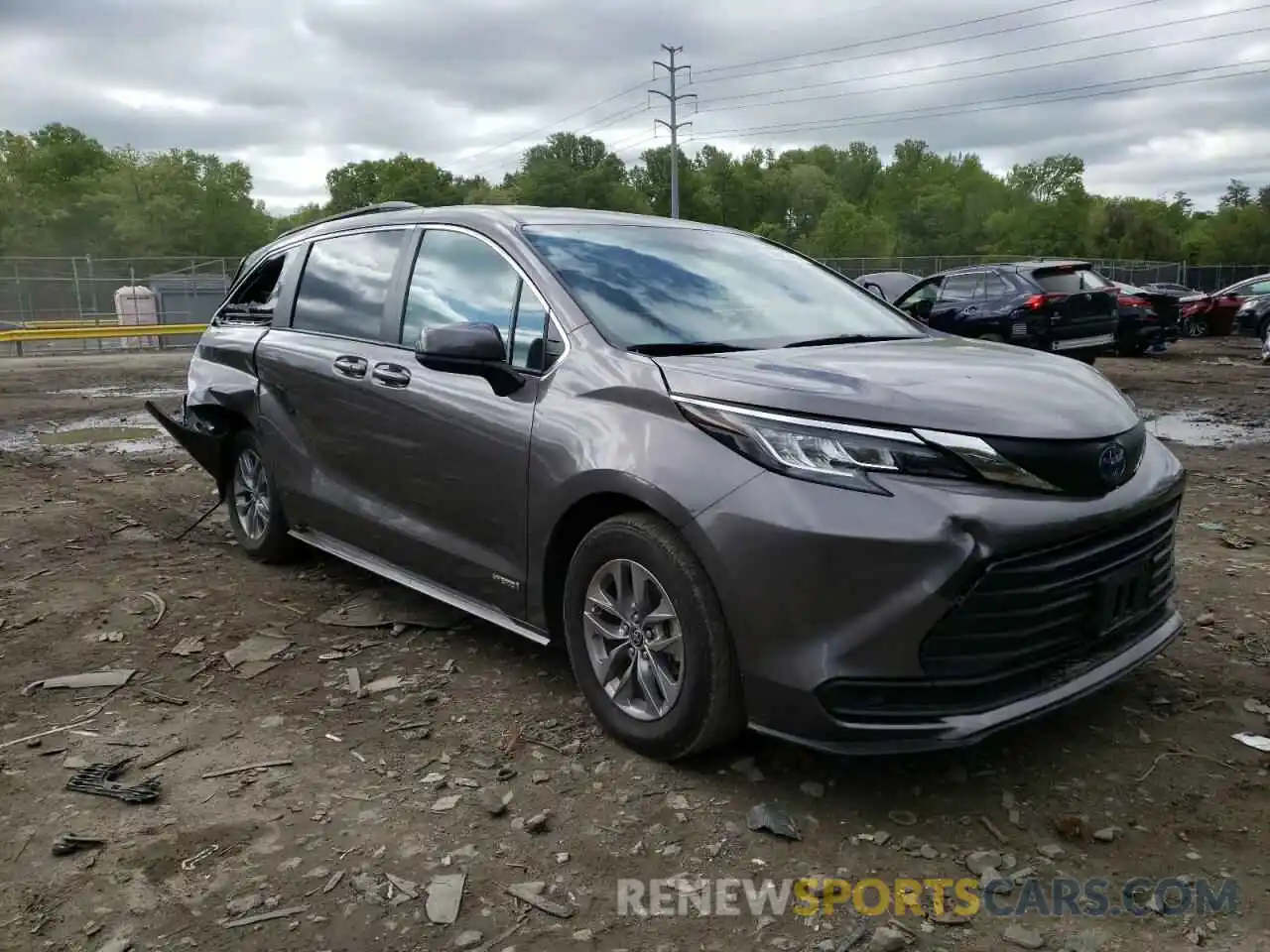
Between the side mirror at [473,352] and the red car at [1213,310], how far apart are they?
22.3 meters

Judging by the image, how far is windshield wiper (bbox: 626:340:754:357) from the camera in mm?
3348

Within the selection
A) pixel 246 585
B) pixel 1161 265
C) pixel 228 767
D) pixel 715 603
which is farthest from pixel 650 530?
pixel 1161 265

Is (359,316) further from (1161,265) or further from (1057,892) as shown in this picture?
(1161,265)

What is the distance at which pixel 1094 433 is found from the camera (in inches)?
114

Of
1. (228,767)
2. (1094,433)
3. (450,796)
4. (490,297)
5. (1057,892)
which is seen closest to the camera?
(1057,892)

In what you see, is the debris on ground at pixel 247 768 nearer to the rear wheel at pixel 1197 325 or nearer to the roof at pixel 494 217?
the roof at pixel 494 217

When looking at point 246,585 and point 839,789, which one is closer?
point 839,789

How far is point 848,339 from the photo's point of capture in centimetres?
378

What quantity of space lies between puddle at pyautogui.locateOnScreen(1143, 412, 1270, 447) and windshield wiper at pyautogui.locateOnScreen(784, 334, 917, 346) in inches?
220

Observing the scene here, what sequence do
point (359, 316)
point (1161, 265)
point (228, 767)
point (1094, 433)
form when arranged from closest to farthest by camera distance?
point (1094, 433) < point (228, 767) < point (359, 316) < point (1161, 265)

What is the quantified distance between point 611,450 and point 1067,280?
12441mm

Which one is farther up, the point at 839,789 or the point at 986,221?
the point at 986,221

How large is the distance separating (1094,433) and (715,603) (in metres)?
1.15

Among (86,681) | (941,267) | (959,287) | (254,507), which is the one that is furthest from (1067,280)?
(941,267)
